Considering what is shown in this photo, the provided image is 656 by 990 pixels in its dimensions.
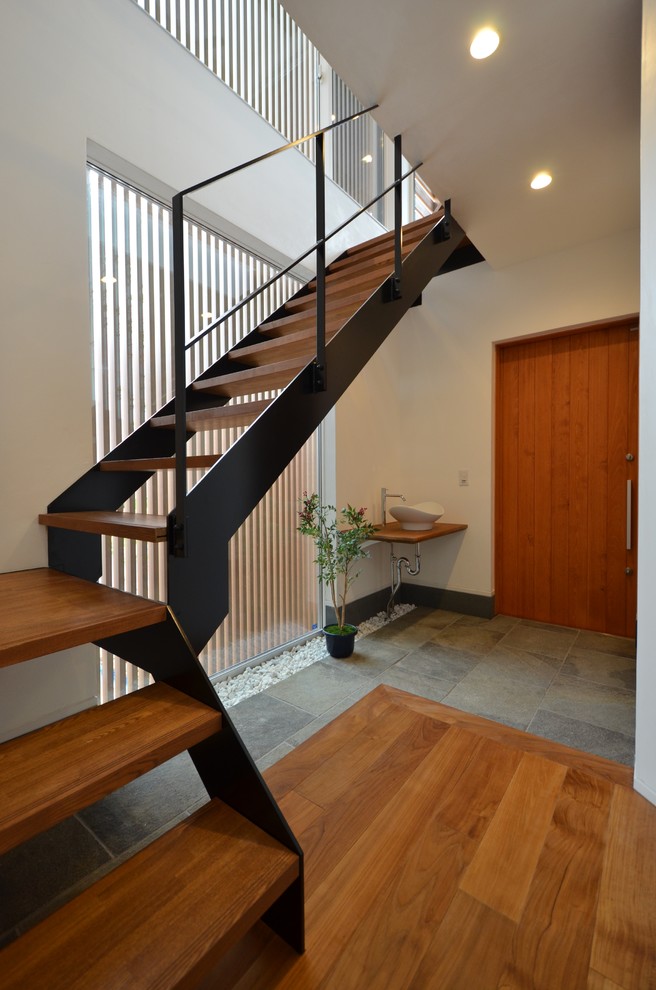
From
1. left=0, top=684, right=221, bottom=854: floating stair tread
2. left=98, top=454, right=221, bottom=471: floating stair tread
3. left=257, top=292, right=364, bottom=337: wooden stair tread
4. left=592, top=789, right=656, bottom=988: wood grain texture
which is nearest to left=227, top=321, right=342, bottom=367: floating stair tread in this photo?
left=257, top=292, right=364, bottom=337: wooden stair tread

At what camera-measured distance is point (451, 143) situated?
2391 millimetres

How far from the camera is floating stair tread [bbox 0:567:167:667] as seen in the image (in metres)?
1.03

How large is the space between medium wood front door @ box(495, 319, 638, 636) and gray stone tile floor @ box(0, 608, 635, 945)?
0.87ft

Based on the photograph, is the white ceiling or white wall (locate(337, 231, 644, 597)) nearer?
the white ceiling

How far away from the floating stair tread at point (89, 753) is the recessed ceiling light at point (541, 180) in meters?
3.16

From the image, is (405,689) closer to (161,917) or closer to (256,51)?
(161,917)

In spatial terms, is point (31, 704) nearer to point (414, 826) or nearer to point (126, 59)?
point (414, 826)

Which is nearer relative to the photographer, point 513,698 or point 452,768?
point 452,768

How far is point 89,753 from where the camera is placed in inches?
39.5

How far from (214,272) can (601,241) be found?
275 centimetres

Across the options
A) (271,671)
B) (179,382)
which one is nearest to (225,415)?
(179,382)

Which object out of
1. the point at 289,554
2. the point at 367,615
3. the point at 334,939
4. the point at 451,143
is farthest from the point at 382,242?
the point at 334,939

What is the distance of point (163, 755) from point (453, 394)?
3.66 metres

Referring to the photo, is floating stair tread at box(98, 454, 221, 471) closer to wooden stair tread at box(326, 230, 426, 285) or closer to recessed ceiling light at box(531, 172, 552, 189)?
wooden stair tread at box(326, 230, 426, 285)
